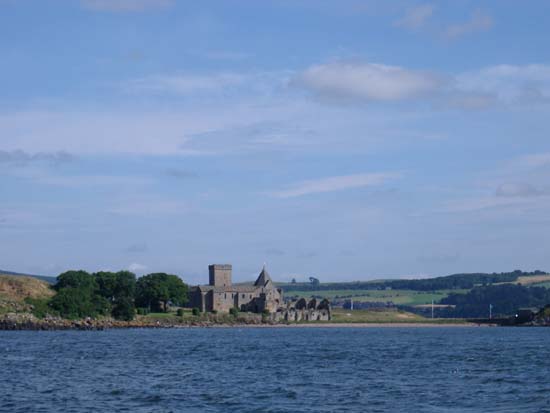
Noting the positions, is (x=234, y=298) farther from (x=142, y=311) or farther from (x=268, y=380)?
(x=268, y=380)

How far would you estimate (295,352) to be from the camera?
73.6m

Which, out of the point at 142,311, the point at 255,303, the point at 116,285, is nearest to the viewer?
the point at 142,311

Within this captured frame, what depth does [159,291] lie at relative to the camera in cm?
15225

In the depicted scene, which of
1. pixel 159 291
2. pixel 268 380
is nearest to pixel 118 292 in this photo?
pixel 159 291

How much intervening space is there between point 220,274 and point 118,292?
3626 centimetres

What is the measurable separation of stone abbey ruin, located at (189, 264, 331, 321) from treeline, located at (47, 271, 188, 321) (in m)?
4.79

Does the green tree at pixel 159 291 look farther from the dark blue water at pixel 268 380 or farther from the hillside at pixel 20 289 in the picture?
the dark blue water at pixel 268 380

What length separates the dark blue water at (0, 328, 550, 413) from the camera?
38625 mm

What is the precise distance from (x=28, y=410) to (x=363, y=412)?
487 inches

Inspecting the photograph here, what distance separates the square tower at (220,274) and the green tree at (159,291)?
22.4 m

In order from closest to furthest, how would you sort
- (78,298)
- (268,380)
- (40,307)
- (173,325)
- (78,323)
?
1. (268,380)
2. (78,323)
3. (40,307)
4. (78,298)
5. (173,325)

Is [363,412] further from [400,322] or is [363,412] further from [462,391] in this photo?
[400,322]

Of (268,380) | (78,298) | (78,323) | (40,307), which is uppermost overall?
(78,298)

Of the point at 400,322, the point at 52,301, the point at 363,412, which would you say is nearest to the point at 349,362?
the point at 363,412
